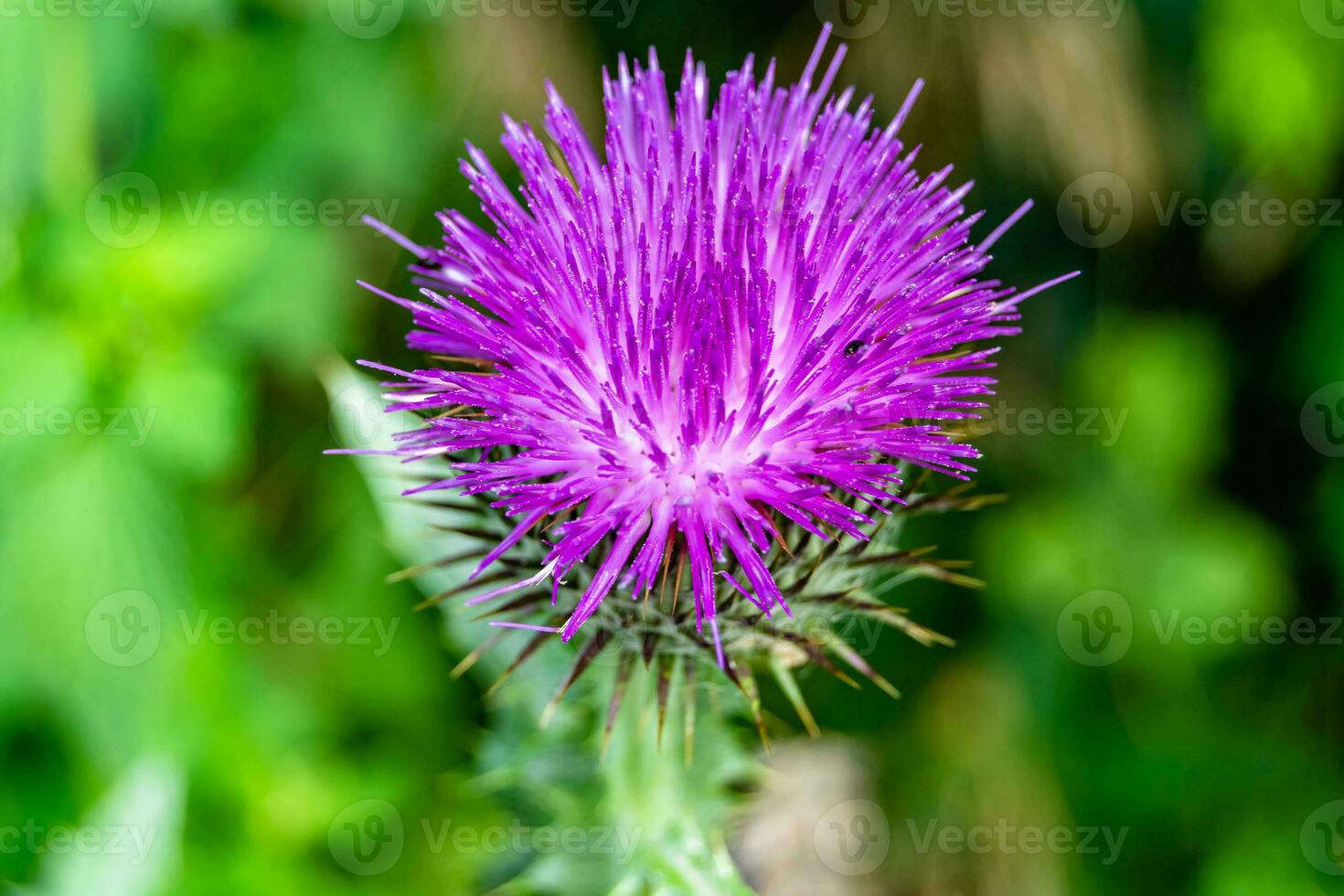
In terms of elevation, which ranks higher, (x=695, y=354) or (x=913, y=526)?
(x=695, y=354)

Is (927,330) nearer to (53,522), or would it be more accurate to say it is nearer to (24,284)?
(53,522)

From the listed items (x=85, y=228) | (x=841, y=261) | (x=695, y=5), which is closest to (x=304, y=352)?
(x=85, y=228)

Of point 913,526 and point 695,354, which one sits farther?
point 913,526

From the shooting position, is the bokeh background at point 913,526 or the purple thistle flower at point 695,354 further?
Result: the bokeh background at point 913,526

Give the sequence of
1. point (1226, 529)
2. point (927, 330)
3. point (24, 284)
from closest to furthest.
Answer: point (927, 330) → point (24, 284) → point (1226, 529)

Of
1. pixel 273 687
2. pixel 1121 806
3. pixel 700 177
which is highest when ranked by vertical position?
pixel 700 177
